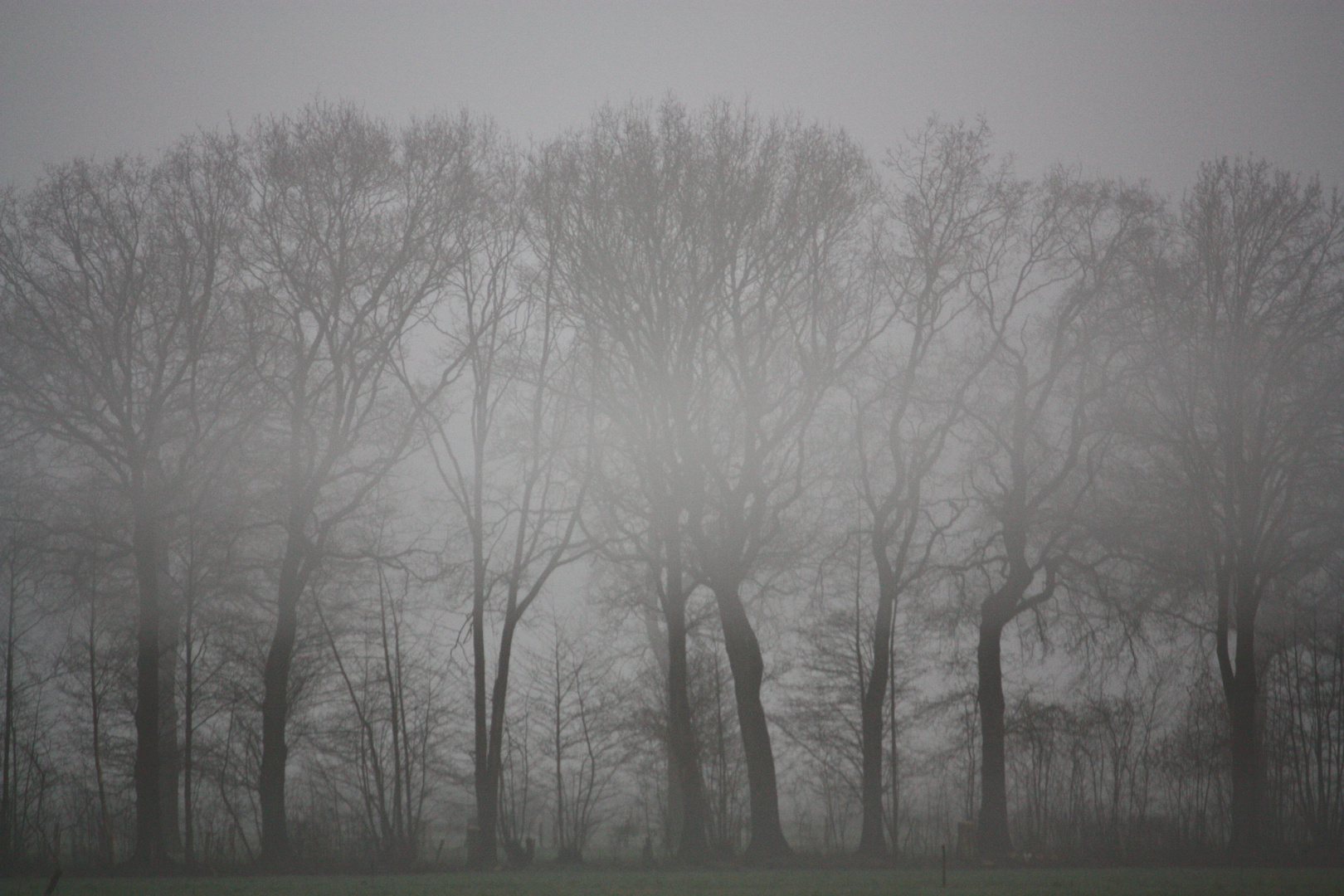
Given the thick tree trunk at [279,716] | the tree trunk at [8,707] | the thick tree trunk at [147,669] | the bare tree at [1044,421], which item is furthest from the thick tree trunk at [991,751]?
the tree trunk at [8,707]

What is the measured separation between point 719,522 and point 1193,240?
13.1 meters

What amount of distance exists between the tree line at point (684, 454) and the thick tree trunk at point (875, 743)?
9 cm

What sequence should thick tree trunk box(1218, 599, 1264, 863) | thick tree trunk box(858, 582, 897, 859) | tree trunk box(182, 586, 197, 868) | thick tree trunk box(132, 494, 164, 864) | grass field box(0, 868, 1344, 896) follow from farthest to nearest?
tree trunk box(182, 586, 197, 868) < thick tree trunk box(858, 582, 897, 859) < thick tree trunk box(1218, 599, 1264, 863) < thick tree trunk box(132, 494, 164, 864) < grass field box(0, 868, 1344, 896)

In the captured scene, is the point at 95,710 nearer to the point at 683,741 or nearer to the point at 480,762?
the point at 480,762

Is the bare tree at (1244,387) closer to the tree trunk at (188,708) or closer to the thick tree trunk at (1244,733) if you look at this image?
the thick tree trunk at (1244,733)

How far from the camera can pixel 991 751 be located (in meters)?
22.7

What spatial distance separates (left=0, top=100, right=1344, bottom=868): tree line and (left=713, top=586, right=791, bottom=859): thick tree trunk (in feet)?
0.26

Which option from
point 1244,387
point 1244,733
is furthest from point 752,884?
point 1244,387

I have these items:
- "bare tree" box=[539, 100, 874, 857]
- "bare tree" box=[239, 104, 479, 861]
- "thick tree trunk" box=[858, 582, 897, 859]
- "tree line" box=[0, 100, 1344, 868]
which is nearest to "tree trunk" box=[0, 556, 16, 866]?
"tree line" box=[0, 100, 1344, 868]

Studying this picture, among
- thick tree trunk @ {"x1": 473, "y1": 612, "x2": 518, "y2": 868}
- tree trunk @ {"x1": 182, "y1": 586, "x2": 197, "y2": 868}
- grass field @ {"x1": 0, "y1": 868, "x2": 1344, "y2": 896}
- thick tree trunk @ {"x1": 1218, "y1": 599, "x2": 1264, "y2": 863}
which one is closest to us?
grass field @ {"x1": 0, "y1": 868, "x2": 1344, "y2": 896}

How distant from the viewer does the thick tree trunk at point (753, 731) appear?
20469 millimetres

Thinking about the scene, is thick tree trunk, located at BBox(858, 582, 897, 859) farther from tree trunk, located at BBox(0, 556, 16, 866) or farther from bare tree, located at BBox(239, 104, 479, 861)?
tree trunk, located at BBox(0, 556, 16, 866)

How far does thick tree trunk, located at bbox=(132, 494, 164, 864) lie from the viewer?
21.0 metres

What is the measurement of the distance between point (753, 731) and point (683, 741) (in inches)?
59.1
